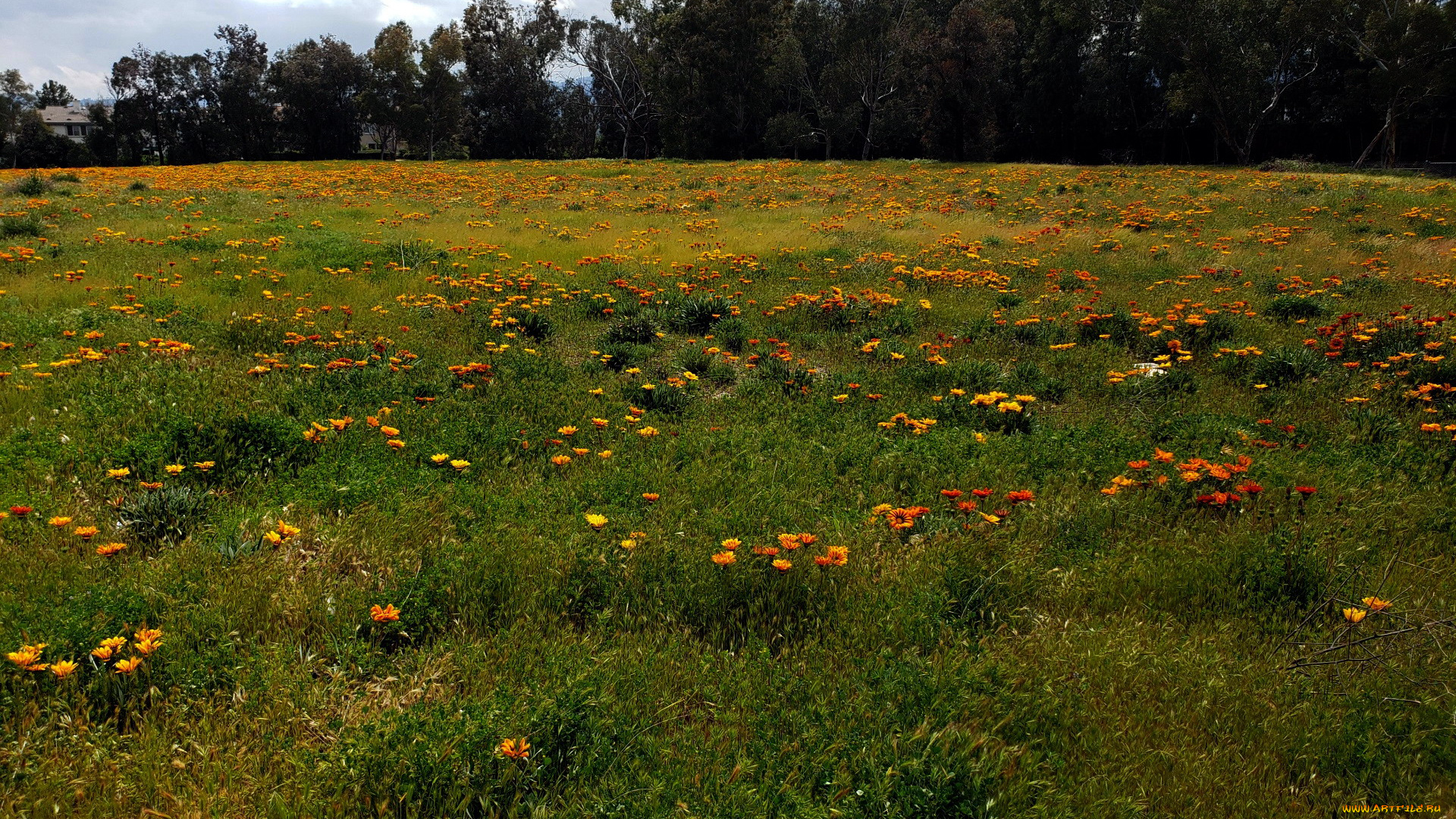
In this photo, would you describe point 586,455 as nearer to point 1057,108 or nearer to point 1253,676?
point 1253,676

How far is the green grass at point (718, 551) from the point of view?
8.70 feet

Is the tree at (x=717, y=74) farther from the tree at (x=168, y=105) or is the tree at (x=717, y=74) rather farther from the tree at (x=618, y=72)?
the tree at (x=168, y=105)

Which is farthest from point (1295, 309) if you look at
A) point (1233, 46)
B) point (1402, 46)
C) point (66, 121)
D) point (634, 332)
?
point (66, 121)

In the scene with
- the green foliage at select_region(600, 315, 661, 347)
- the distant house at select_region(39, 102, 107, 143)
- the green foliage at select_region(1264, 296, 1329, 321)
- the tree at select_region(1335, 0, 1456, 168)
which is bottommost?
the green foliage at select_region(600, 315, 661, 347)

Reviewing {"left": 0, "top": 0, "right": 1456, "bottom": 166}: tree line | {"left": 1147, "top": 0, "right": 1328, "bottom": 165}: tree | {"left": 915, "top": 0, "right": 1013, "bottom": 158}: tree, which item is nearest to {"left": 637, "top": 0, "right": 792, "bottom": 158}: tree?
{"left": 0, "top": 0, "right": 1456, "bottom": 166}: tree line

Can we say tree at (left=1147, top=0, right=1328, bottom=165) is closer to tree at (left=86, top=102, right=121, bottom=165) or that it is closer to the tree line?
the tree line

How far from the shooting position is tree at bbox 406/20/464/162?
55.1 metres

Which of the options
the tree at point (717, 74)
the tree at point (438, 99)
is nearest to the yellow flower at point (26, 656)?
the tree at point (717, 74)

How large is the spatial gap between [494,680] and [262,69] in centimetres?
8322

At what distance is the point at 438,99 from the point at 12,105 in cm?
4877

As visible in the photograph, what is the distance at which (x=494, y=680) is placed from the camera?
3.08 m

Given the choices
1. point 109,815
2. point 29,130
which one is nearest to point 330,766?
point 109,815

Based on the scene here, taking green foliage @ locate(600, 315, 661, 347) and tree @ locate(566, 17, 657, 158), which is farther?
tree @ locate(566, 17, 657, 158)

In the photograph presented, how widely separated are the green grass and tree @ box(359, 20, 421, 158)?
5293cm
